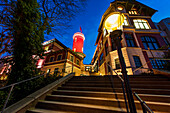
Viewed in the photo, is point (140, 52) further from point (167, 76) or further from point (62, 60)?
point (62, 60)

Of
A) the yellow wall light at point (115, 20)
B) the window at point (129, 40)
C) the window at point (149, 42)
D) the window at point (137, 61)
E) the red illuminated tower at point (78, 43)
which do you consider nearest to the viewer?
the yellow wall light at point (115, 20)

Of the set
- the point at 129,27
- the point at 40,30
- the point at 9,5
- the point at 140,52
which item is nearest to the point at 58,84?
the point at 40,30

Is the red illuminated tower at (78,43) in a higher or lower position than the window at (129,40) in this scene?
higher

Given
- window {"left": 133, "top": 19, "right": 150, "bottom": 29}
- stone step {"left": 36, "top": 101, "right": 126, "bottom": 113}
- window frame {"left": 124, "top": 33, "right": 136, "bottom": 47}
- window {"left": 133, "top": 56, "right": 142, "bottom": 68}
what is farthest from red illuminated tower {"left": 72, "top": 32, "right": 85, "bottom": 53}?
stone step {"left": 36, "top": 101, "right": 126, "bottom": 113}

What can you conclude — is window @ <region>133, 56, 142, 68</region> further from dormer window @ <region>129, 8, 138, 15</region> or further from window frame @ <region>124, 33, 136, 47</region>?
dormer window @ <region>129, 8, 138, 15</region>

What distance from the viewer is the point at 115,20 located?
196 centimetres

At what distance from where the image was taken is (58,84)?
4156 mm

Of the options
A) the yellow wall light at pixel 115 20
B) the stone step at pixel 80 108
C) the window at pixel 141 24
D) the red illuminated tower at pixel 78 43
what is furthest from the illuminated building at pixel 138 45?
the red illuminated tower at pixel 78 43

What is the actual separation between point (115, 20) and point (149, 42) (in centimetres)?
1517

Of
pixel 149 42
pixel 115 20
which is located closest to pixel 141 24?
pixel 149 42

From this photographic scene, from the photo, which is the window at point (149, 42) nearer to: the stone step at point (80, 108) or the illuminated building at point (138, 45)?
the illuminated building at point (138, 45)

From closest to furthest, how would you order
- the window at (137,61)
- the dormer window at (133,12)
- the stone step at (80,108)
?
the stone step at (80,108) → the window at (137,61) → the dormer window at (133,12)

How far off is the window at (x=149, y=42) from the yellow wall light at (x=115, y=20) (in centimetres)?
1393

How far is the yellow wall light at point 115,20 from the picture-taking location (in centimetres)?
192
